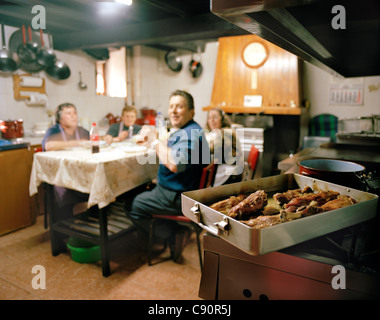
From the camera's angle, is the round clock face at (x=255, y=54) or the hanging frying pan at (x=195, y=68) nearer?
the round clock face at (x=255, y=54)

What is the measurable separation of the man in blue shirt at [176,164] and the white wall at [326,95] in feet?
11.3

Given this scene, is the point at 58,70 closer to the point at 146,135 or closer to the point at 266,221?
the point at 146,135

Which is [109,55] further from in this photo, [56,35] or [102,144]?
[102,144]

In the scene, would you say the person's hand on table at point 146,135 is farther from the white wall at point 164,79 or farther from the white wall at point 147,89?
the white wall at point 164,79

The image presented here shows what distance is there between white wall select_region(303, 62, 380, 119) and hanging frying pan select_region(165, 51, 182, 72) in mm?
2477

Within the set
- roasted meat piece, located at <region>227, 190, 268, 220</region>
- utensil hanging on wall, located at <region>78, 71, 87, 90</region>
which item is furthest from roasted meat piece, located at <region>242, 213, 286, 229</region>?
utensil hanging on wall, located at <region>78, 71, 87, 90</region>

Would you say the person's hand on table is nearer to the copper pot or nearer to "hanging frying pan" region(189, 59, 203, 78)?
the copper pot

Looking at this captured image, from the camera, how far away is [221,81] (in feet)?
17.3

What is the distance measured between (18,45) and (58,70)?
0.56 m

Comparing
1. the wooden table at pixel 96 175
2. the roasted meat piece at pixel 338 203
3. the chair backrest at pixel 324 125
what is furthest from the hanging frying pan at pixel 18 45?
the chair backrest at pixel 324 125

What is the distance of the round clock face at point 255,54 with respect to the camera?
4.90 meters

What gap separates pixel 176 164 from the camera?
7.23 feet

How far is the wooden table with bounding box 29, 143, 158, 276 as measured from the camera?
227 centimetres

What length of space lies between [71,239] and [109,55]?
3.89 meters
